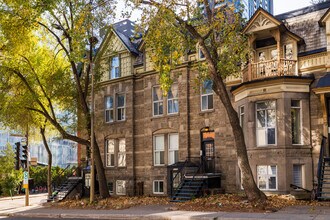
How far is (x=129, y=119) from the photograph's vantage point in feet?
94.6

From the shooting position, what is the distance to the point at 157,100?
90.6ft

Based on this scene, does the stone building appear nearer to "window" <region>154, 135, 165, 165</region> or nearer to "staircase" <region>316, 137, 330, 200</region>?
"window" <region>154, 135, 165, 165</region>

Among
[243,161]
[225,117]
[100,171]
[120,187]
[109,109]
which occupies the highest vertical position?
[109,109]

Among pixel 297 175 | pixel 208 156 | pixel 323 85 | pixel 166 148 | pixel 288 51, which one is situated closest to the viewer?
pixel 323 85

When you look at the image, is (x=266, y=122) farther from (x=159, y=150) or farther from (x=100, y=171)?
(x=100, y=171)

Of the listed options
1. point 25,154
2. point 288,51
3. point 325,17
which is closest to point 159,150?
point 25,154

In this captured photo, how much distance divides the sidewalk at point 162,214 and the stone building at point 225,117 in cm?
427

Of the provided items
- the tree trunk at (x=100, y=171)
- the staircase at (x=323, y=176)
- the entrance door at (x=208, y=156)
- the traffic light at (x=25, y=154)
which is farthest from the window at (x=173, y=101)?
the staircase at (x=323, y=176)

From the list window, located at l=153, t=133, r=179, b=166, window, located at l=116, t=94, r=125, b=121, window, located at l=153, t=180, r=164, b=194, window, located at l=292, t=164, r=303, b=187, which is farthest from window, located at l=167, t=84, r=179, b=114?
window, located at l=292, t=164, r=303, b=187

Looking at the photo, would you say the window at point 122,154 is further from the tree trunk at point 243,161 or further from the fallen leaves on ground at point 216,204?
the tree trunk at point 243,161

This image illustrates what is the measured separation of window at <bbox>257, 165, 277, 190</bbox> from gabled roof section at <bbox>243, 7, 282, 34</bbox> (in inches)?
270

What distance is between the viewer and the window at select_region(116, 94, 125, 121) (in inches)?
1161

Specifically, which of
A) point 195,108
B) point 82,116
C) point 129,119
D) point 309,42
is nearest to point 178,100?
point 195,108

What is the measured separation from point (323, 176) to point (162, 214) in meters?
7.12
